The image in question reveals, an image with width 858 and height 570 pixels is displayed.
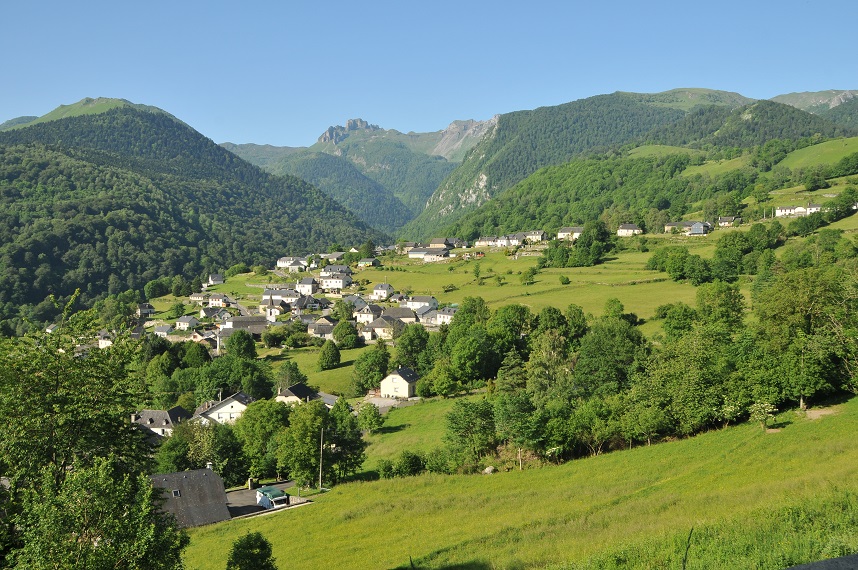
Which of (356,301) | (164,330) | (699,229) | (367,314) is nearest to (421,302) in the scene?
(367,314)

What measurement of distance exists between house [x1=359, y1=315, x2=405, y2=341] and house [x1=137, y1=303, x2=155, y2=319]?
131 feet

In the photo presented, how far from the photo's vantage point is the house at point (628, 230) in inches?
4355

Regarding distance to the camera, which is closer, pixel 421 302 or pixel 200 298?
pixel 421 302

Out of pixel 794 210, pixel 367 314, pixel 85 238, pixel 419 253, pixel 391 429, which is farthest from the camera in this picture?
pixel 85 238

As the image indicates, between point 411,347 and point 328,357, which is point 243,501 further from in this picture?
point 328,357

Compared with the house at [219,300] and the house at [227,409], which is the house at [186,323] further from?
the house at [227,409]

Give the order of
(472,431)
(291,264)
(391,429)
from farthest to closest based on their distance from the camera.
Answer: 1. (291,264)
2. (391,429)
3. (472,431)

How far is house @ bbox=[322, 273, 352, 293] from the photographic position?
349ft

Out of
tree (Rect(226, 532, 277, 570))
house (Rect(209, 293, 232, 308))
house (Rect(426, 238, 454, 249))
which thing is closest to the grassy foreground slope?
tree (Rect(226, 532, 277, 570))

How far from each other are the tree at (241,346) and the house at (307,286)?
3482cm

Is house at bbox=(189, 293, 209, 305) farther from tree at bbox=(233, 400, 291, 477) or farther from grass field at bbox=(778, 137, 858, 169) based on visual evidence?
grass field at bbox=(778, 137, 858, 169)

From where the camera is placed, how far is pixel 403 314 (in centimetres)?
7969

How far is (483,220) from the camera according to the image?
179m

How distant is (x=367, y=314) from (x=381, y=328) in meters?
6.81
